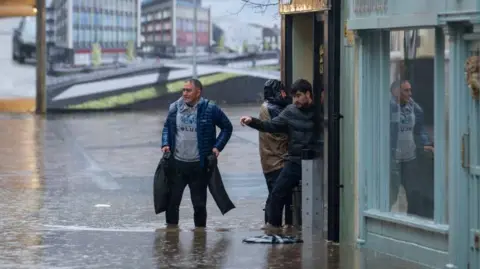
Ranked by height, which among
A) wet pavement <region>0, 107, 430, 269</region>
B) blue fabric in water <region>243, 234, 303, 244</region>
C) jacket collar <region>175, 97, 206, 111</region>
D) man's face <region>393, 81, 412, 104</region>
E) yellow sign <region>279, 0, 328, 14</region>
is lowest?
wet pavement <region>0, 107, 430, 269</region>

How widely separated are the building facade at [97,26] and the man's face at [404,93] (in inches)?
1097

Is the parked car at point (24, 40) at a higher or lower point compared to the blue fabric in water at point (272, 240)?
higher

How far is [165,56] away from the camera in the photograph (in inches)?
1537

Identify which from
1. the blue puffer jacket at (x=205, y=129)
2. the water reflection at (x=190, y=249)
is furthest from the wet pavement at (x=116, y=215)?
the blue puffer jacket at (x=205, y=129)

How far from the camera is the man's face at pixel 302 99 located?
12.2m

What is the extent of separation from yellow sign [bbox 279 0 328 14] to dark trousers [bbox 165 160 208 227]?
191 cm

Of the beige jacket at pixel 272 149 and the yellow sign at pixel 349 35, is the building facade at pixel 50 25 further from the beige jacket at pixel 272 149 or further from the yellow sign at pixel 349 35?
the yellow sign at pixel 349 35

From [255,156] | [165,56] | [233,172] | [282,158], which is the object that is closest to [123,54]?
[165,56]

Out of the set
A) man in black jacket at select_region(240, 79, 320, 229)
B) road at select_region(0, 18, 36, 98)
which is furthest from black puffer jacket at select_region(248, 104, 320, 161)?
road at select_region(0, 18, 36, 98)

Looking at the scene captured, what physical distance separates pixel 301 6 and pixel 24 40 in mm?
26666

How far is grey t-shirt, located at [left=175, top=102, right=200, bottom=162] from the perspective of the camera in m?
13.0

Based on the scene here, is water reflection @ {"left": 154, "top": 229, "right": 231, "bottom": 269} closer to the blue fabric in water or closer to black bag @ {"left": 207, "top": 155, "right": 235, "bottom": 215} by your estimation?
the blue fabric in water

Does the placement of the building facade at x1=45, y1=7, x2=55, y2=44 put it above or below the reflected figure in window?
above

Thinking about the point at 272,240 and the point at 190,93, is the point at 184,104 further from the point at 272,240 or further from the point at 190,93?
the point at 272,240
